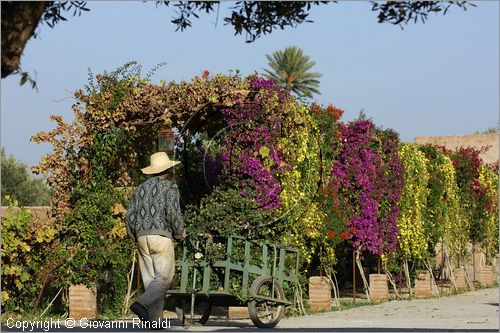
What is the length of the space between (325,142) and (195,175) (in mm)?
2189

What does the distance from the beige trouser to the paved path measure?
509 millimetres

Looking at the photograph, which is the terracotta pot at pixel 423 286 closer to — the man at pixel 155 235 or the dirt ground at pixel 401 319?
the dirt ground at pixel 401 319

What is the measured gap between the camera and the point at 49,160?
44.5 ft

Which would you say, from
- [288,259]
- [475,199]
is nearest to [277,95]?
[288,259]

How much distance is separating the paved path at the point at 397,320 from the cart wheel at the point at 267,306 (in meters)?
0.13

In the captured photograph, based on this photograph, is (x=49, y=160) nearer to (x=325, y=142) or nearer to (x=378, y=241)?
(x=325, y=142)

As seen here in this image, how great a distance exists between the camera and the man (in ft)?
34.2

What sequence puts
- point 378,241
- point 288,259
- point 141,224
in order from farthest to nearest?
1. point 378,241
2. point 288,259
3. point 141,224

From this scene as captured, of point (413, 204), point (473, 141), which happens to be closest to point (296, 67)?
point (473, 141)


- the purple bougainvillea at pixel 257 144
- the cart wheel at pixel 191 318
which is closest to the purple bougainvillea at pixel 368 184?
the purple bougainvillea at pixel 257 144

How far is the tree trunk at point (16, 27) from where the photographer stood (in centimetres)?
595

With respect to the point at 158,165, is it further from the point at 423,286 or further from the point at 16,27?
the point at 423,286

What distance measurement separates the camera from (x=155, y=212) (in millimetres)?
10461

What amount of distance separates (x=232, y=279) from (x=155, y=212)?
6.41ft
